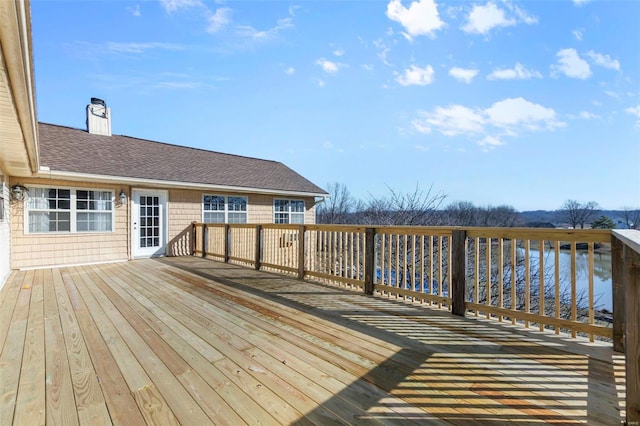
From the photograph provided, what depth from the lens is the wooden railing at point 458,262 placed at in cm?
233

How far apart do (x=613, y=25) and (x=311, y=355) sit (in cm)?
1329

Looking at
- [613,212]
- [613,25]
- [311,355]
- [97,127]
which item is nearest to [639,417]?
[311,355]

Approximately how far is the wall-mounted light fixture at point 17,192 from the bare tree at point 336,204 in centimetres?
2109

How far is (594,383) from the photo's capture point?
1905 mm

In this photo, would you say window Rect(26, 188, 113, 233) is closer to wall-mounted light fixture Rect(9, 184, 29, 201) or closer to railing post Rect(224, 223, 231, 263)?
wall-mounted light fixture Rect(9, 184, 29, 201)

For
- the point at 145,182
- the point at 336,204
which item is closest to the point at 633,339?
the point at 145,182

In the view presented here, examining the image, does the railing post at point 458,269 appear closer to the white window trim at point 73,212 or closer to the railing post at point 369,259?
the railing post at point 369,259

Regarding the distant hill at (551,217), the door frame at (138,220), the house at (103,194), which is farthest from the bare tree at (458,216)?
the door frame at (138,220)

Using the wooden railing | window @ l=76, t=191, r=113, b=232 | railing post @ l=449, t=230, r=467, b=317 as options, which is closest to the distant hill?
the wooden railing

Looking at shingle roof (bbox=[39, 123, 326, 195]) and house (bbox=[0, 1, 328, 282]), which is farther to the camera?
shingle roof (bbox=[39, 123, 326, 195])

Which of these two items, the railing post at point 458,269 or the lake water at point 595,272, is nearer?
the railing post at point 458,269

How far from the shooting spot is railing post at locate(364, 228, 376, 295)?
4.29 meters

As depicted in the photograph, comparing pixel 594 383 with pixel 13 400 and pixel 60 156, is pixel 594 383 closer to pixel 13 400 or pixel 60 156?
pixel 13 400

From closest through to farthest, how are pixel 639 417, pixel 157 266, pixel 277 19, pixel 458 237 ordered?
pixel 639 417 < pixel 458 237 < pixel 157 266 < pixel 277 19
